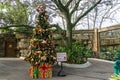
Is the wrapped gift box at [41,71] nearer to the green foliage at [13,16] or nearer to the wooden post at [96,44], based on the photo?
the wooden post at [96,44]

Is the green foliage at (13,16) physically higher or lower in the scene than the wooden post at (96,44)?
higher

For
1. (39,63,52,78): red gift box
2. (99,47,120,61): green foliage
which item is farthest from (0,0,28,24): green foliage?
(39,63,52,78): red gift box

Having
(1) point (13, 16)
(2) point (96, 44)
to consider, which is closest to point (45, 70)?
(2) point (96, 44)

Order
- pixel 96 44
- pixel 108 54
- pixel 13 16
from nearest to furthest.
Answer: pixel 108 54
pixel 96 44
pixel 13 16

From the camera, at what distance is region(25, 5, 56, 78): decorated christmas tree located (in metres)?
11.6

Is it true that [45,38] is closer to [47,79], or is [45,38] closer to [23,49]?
[47,79]

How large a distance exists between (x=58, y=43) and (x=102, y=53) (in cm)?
337

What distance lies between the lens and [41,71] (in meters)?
11.6

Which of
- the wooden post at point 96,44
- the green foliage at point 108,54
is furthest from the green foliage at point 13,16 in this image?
A: the green foliage at point 108,54

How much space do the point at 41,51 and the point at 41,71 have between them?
3.04ft

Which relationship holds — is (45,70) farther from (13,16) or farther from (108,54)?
(13,16)

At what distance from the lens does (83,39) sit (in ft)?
67.6

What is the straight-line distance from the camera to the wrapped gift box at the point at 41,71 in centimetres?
1152

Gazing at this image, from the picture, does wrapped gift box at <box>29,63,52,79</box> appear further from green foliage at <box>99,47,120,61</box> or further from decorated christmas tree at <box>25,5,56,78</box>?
green foliage at <box>99,47,120,61</box>
